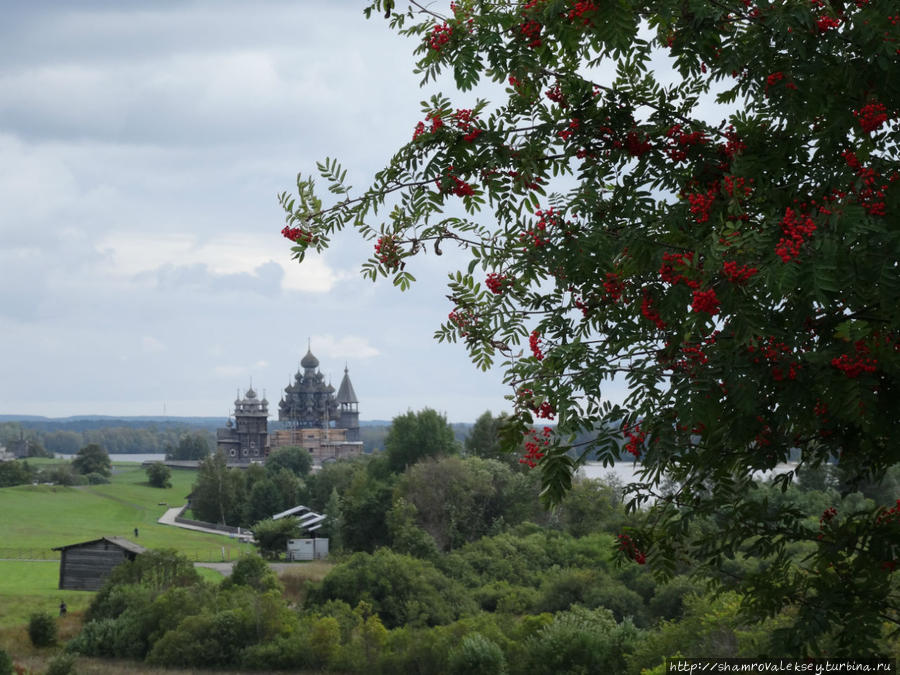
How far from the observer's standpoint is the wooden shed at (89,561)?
1326 inches

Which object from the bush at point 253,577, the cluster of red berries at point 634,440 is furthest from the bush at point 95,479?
the cluster of red berries at point 634,440

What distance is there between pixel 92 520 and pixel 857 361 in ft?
199

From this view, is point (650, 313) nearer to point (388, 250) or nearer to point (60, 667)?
point (388, 250)

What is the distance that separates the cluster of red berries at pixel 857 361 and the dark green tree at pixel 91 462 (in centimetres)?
8513

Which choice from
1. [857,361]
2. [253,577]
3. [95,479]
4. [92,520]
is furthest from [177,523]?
[857,361]

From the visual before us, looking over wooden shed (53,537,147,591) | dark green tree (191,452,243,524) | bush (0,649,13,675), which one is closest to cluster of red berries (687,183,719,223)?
bush (0,649,13,675)

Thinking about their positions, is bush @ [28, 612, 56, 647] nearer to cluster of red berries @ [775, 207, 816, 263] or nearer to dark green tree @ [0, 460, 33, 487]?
cluster of red berries @ [775, 207, 816, 263]

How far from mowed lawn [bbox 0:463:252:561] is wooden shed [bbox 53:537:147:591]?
690cm

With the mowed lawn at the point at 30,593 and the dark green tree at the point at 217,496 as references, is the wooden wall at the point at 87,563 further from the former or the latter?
the dark green tree at the point at 217,496

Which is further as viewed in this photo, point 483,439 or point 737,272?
point 483,439

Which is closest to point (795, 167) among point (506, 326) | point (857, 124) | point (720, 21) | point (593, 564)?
point (857, 124)

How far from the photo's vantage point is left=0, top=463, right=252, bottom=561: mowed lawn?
45.5 m

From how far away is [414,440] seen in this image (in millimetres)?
42594

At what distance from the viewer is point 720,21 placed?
12.1ft
